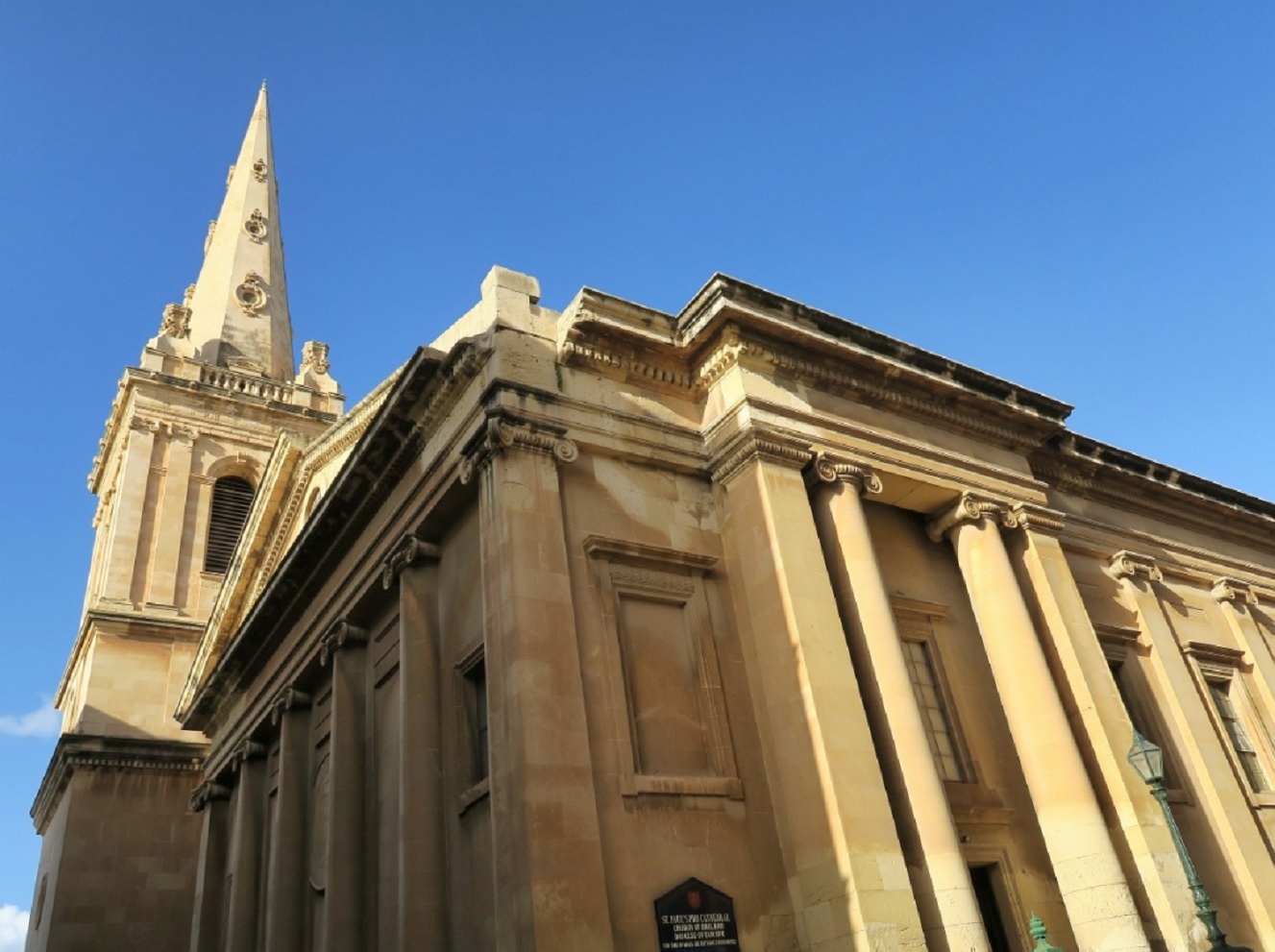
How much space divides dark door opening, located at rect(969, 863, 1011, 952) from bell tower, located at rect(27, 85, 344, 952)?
19.9 metres

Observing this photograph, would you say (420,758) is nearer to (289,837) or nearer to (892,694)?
(892,694)

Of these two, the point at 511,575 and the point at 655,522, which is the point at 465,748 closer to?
the point at 511,575

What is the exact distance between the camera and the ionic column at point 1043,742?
12781 millimetres

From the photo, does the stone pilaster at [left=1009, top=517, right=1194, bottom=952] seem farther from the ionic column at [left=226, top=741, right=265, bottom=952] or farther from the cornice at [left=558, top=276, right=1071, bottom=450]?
the ionic column at [left=226, top=741, right=265, bottom=952]

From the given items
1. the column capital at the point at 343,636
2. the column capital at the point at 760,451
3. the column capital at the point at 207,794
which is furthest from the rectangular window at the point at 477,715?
the column capital at the point at 207,794

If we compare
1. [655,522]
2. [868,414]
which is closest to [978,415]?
[868,414]

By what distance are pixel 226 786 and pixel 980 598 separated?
17.7m

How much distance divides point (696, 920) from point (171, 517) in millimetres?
25845

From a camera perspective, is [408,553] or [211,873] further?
[211,873]

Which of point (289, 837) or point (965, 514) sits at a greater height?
point (965, 514)

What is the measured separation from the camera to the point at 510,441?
12.9 m

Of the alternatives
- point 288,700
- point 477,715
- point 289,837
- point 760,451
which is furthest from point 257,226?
point 760,451

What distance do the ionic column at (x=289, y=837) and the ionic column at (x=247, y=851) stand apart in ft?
2.88

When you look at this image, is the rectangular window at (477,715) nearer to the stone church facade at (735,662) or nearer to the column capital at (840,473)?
the stone church facade at (735,662)
